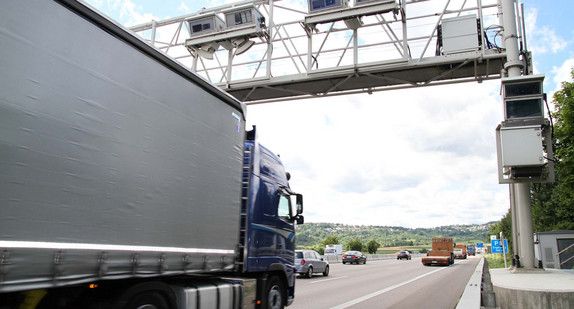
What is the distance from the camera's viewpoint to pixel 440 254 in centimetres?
3269

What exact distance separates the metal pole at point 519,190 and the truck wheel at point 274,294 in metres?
8.23

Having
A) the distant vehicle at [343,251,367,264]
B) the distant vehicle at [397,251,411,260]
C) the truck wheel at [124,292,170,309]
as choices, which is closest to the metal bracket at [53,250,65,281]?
the truck wheel at [124,292,170,309]

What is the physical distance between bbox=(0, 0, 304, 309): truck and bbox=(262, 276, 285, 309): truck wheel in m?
0.72

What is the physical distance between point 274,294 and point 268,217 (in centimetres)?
139

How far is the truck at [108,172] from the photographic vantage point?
2.80 metres

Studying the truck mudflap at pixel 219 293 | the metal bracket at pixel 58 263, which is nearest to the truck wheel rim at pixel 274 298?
the truck mudflap at pixel 219 293

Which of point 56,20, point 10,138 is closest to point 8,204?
point 10,138

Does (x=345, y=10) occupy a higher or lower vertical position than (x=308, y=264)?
higher

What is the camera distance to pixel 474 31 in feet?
41.3

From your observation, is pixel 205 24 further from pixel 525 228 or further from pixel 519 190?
pixel 525 228

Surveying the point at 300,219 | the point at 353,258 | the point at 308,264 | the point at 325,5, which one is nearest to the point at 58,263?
the point at 300,219

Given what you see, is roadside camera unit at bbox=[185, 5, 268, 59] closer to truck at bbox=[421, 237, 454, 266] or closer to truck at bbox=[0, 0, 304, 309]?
truck at bbox=[0, 0, 304, 309]

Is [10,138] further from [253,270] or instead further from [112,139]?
[253,270]

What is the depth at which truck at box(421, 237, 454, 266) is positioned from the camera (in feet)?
105
